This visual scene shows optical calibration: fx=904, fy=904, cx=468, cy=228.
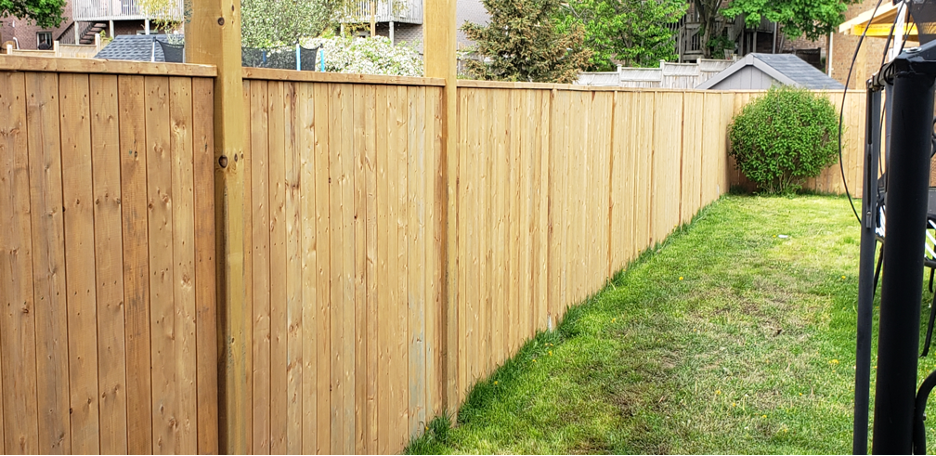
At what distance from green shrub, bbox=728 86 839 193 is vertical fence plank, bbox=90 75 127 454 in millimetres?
13238

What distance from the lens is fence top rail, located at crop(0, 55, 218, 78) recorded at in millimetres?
2070

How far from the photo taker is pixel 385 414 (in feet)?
12.9

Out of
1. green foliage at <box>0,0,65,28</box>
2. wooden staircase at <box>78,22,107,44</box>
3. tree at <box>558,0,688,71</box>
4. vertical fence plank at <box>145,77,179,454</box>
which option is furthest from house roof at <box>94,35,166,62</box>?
wooden staircase at <box>78,22,107,44</box>

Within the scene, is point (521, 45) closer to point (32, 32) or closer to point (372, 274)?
point (32, 32)

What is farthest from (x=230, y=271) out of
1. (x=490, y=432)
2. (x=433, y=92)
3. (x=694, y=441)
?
(x=694, y=441)

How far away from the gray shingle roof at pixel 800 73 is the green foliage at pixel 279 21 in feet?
34.2

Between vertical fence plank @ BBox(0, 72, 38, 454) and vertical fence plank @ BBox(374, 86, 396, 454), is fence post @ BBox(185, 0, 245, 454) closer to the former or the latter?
vertical fence plank @ BBox(0, 72, 38, 454)

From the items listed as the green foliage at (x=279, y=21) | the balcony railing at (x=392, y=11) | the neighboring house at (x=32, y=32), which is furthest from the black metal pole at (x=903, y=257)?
the neighboring house at (x=32, y=32)

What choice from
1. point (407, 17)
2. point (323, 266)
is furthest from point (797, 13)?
point (323, 266)

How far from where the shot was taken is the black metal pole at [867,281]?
3398mm

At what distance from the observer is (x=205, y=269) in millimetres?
2727

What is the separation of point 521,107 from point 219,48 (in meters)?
2.91

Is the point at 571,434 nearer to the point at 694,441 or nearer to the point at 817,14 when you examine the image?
the point at 694,441

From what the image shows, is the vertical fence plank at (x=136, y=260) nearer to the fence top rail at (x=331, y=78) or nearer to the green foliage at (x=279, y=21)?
the fence top rail at (x=331, y=78)
